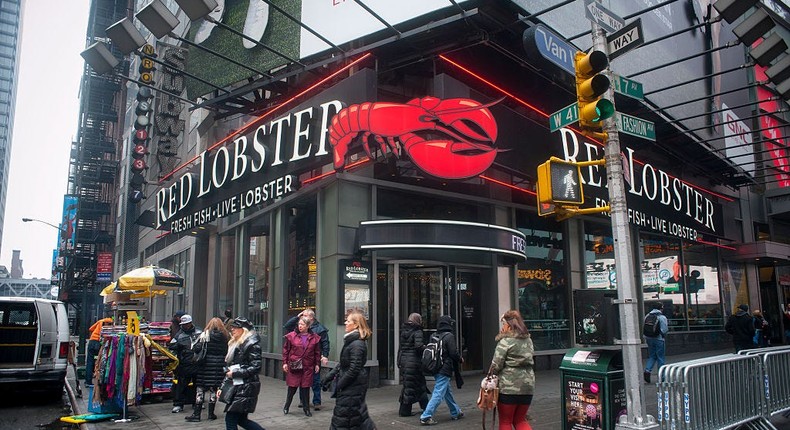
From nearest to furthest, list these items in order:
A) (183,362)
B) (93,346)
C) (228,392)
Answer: (228,392) → (183,362) → (93,346)

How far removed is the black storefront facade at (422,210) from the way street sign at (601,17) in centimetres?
356

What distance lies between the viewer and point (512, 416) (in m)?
6.51

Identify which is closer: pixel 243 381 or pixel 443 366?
pixel 243 381

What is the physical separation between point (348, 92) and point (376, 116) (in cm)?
175

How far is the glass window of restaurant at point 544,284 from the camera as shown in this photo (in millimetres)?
→ 15766

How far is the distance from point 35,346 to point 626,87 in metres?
12.4

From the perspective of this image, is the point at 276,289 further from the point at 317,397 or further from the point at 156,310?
the point at 156,310

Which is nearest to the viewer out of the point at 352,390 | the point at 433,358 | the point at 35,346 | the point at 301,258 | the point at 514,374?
the point at 352,390

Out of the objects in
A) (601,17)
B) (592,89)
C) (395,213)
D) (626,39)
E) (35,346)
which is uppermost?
(601,17)

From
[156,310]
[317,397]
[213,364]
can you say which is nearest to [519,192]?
[317,397]

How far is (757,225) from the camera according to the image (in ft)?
84.9

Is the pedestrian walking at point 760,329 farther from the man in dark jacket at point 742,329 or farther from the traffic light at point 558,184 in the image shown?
the traffic light at point 558,184

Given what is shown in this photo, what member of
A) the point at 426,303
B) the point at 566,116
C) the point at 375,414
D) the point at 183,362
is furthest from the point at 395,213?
the point at 566,116

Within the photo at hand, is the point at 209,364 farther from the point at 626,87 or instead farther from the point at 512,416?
the point at 626,87
